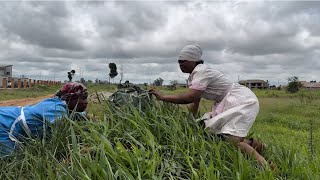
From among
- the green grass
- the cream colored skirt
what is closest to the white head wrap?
the cream colored skirt

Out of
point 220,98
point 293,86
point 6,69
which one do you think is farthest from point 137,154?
point 6,69

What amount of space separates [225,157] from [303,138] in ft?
19.8

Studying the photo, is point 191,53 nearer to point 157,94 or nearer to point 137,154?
point 157,94

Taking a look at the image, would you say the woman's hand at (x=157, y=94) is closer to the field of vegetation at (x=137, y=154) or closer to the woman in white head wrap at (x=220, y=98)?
the woman in white head wrap at (x=220, y=98)

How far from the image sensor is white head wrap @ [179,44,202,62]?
4223mm

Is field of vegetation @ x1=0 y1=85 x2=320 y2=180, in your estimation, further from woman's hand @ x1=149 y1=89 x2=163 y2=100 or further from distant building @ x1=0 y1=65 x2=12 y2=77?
distant building @ x1=0 y1=65 x2=12 y2=77

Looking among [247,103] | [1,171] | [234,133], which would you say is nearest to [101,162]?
[1,171]

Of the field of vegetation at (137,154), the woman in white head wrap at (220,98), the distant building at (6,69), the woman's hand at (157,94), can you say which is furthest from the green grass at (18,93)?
the distant building at (6,69)

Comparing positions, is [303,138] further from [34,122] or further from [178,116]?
[34,122]

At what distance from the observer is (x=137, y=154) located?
301cm

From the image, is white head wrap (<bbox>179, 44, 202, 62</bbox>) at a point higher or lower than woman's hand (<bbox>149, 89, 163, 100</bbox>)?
higher

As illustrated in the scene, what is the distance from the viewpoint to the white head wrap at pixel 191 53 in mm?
4223

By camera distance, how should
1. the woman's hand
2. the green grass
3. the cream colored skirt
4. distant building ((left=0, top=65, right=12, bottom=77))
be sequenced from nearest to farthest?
1. the cream colored skirt
2. the woman's hand
3. the green grass
4. distant building ((left=0, top=65, right=12, bottom=77))

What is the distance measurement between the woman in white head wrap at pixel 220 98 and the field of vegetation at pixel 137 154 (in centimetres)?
16
